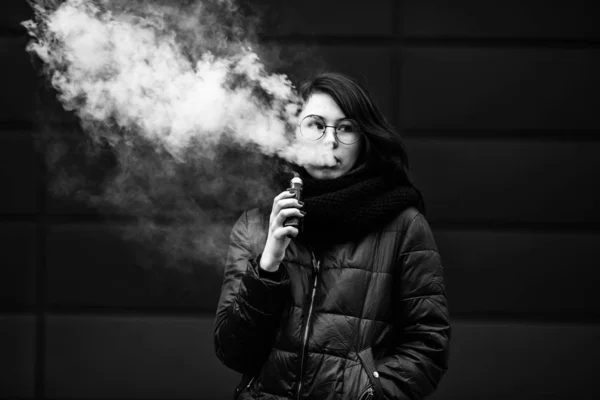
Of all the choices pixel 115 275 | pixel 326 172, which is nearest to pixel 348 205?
pixel 326 172

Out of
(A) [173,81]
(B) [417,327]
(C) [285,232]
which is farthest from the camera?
(A) [173,81]

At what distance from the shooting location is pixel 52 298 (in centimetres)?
434

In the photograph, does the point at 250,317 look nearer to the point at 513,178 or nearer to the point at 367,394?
the point at 367,394

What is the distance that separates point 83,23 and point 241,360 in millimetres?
1510

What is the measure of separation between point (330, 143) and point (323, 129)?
0.05 m

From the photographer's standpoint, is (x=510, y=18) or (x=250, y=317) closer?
(x=250, y=317)

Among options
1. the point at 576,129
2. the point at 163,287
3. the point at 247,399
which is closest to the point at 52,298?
the point at 163,287

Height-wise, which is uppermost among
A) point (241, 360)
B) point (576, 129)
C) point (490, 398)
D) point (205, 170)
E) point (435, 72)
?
point (435, 72)

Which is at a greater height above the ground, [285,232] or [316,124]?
[316,124]

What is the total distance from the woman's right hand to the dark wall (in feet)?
7.39

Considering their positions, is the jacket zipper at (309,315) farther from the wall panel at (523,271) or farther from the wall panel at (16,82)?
the wall panel at (16,82)

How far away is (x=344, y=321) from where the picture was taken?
213cm

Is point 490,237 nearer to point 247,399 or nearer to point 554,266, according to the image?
point 554,266

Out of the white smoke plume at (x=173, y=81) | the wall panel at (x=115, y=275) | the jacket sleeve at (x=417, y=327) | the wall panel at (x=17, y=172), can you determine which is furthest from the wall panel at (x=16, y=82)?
the jacket sleeve at (x=417, y=327)
